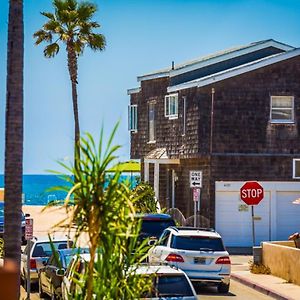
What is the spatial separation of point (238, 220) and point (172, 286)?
25235 millimetres

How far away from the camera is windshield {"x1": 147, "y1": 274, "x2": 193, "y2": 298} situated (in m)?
14.9

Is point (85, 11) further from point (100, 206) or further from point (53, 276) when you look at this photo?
point (100, 206)

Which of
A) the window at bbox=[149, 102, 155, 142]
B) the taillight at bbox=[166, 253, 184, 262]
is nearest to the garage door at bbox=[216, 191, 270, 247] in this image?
the window at bbox=[149, 102, 155, 142]

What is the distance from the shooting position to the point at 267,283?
25859 millimetres

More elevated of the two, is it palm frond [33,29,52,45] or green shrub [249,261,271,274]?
palm frond [33,29,52,45]

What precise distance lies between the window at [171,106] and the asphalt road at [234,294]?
17934 millimetres

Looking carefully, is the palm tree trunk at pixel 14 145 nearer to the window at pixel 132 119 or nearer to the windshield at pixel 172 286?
the windshield at pixel 172 286

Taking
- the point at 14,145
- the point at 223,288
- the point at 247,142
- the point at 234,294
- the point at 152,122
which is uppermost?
the point at 152,122

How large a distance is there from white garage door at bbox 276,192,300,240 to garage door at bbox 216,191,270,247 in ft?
1.73

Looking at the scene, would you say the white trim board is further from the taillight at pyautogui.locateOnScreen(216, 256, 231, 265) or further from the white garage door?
the taillight at pyautogui.locateOnScreen(216, 256, 231, 265)

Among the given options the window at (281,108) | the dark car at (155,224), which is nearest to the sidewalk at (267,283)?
the dark car at (155,224)

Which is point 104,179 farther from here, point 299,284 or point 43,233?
point 43,233

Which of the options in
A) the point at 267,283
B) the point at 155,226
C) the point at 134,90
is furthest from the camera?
the point at 134,90

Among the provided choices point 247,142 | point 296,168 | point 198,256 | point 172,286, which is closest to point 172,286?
point 172,286
